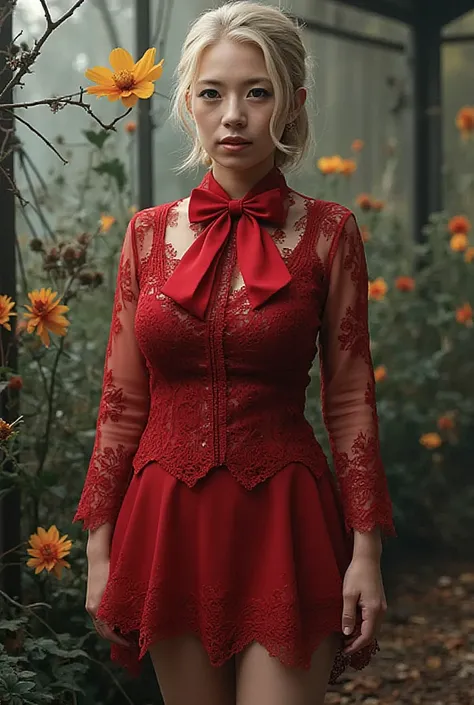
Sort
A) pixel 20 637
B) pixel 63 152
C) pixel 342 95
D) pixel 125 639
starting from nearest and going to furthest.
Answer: pixel 125 639 < pixel 20 637 < pixel 63 152 < pixel 342 95

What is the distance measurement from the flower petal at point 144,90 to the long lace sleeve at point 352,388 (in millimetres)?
387

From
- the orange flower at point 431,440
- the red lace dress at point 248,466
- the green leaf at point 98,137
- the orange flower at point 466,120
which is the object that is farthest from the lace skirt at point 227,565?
the orange flower at point 466,120

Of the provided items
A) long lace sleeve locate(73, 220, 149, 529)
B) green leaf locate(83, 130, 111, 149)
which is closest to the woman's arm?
long lace sleeve locate(73, 220, 149, 529)

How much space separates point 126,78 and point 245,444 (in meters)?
0.62

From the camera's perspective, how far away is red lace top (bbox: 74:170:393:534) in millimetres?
1720

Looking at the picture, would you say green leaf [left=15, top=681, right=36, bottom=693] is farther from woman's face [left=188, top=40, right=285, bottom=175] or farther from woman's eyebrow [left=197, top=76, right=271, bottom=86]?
woman's eyebrow [left=197, top=76, right=271, bottom=86]

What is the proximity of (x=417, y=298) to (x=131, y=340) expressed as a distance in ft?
10.0

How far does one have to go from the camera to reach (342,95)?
5.05 meters

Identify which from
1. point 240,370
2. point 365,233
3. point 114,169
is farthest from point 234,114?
point 365,233

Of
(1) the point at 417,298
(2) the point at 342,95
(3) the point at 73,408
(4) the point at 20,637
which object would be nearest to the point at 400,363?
(1) the point at 417,298

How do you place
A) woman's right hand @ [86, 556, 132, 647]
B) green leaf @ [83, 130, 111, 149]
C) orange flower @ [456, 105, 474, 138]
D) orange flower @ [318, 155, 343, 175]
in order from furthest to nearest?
orange flower @ [456, 105, 474, 138]
orange flower @ [318, 155, 343, 175]
green leaf @ [83, 130, 111, 149]
woman's right hand @ [86, 556, 132, 647]

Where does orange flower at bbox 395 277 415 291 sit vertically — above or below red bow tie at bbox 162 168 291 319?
below

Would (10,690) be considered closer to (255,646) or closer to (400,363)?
(255,646)

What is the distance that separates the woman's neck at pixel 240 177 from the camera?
183cm
